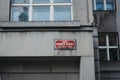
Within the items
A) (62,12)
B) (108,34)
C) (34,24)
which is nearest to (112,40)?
(108,34)

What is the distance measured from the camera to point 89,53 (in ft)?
27.2

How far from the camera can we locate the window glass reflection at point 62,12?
363 inches

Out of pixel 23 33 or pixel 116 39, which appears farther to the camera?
pixel 116 39

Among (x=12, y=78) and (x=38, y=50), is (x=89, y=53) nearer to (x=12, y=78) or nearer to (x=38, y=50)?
(x=38, y=50)

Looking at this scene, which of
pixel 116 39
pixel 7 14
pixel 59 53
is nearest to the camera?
pixel 59 53

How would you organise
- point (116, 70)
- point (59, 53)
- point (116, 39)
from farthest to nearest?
1. point (116, 39)
2. point (116, 70)
3. point (59, 53)

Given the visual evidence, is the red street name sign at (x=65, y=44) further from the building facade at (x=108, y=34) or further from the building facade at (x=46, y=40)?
the building facade at (x=108, y=34)

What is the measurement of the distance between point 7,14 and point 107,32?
19.1 ft

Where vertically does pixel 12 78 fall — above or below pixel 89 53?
below

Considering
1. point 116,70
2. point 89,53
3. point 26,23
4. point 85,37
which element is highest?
point 26,23

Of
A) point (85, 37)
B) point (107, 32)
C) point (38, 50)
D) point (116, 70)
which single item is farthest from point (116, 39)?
point (38, 50)

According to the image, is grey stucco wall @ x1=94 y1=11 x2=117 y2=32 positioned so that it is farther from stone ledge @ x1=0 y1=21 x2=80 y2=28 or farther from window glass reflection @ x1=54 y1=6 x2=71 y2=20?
stone ledge @ x1=0 y1=21 x2=80 y2=28

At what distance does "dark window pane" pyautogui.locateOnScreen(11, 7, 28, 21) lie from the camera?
922 centimetres

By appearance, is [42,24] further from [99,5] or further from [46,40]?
[99,5]
